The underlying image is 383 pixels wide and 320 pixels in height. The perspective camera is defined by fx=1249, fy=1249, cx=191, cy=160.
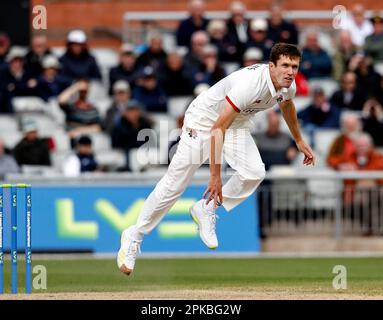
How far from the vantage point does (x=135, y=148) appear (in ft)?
67.5

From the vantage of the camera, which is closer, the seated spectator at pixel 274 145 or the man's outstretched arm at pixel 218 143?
the man's outstretched arm at pixel 218 143

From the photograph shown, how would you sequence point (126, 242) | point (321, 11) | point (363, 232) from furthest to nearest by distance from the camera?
point (321, 11)
point (363, 232)
point (126, 242)

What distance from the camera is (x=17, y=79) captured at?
872 inches

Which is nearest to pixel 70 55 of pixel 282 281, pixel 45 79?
pixel 45 79

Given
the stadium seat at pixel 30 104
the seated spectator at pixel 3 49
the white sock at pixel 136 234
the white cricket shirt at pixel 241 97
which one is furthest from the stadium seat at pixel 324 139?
the white sock at pixel 136 234

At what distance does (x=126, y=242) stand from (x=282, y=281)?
7.51 feet

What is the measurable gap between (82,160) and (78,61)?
2850 millimetres

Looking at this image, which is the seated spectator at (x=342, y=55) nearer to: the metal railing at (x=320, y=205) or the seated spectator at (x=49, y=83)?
the metal railing at (x=320, y=205)

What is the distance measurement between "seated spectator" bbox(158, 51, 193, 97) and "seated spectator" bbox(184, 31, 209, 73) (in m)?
0.14

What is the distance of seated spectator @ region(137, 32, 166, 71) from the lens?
22.2m

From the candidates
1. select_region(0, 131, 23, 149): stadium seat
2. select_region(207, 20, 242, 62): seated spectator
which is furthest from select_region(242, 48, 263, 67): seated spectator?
select_region(0, 131, 23, 149): stadium seat

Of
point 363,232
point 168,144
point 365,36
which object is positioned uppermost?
point 365,36

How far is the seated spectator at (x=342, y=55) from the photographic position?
878 inches

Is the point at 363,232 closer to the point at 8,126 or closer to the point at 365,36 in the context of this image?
the point at 365,36
